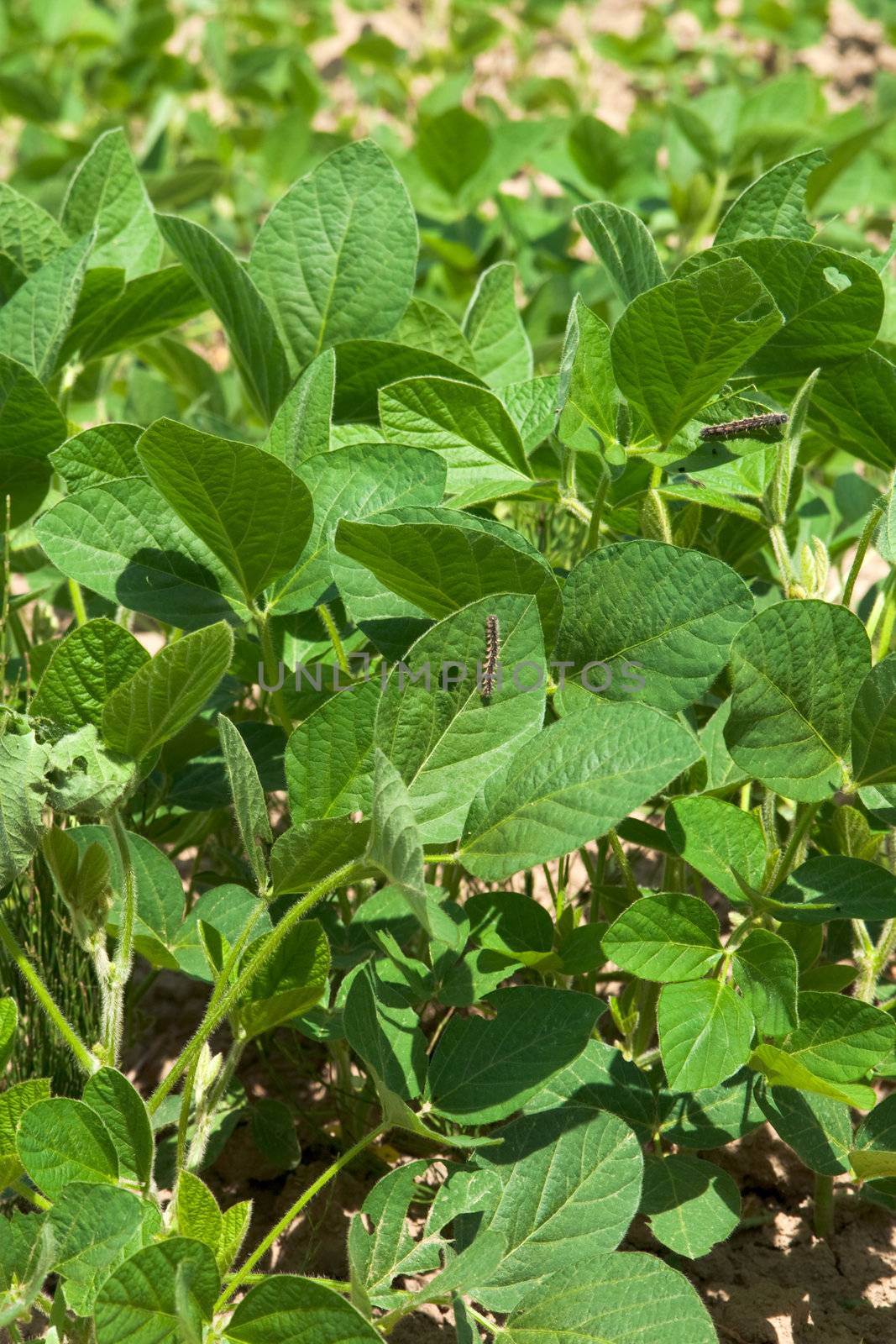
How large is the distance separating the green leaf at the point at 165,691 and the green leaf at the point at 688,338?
373 millimetres

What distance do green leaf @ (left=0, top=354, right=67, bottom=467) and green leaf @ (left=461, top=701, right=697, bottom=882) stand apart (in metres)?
0.52

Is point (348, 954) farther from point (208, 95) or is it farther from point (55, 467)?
point (208, 95)

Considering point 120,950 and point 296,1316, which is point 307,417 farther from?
point 296,1316

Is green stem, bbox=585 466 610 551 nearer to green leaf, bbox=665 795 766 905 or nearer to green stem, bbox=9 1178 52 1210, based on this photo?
green leaf, bbox=665 795 766 905

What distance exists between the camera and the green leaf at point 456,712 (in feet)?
2.89

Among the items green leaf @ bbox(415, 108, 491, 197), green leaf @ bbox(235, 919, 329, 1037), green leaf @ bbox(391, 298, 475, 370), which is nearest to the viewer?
green leaf @ bbox(235, 919, 329, 1037)

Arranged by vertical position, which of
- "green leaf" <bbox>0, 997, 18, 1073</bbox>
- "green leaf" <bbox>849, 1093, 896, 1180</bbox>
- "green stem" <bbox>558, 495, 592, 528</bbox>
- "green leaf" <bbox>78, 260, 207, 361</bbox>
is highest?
"green leaf" <bbox>78, 260, 207, 361</bbox>

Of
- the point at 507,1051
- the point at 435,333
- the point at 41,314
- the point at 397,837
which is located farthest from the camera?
the point at 435,333

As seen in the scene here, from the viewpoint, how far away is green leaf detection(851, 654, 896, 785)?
88 cm

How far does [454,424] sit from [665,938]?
1.46 feet

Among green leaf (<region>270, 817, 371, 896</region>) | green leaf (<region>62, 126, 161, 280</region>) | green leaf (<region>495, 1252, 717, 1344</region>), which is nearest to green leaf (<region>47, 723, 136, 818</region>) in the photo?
green leaf (<region>270, 817, 371, 896</region>)

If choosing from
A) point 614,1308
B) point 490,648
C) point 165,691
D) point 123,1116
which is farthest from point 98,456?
point 614,1308

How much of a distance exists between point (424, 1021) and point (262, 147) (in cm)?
204

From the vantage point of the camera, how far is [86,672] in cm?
95
